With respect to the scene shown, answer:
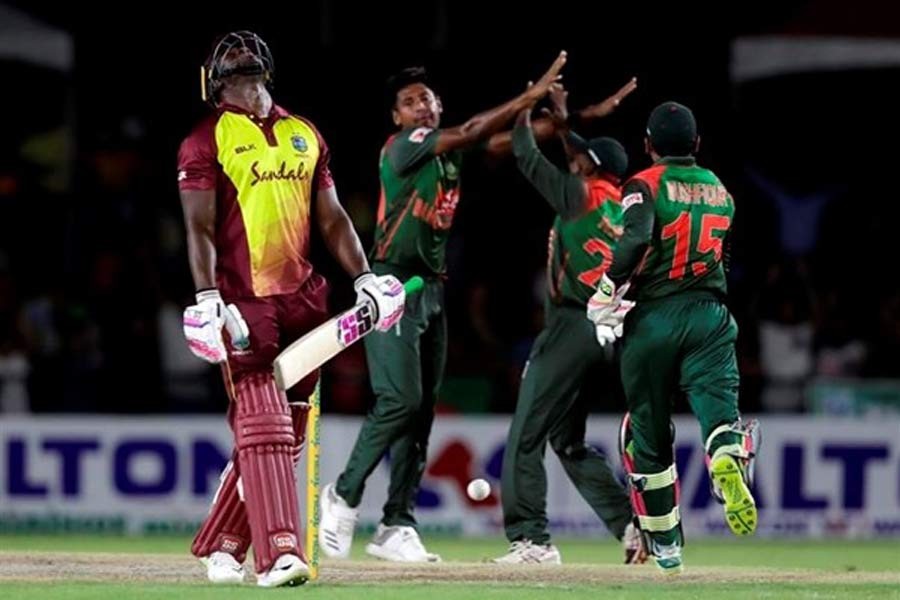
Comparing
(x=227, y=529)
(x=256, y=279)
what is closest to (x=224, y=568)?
(x=227, y=529)

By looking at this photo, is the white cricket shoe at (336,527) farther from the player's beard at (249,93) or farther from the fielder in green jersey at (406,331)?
the player's beard at (249,93)

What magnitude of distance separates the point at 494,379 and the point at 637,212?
A: 22.6 ft

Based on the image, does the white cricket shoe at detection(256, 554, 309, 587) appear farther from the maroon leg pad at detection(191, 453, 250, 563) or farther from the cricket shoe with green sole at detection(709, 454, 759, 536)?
the cricket shoe with green sole at detection(709, 454, 759, 536)

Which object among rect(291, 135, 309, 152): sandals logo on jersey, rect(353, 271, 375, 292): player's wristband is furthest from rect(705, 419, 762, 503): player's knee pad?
rect(291, 135, 309, 152): sandals logo on jersey

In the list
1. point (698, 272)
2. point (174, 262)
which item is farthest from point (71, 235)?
point (698, 272)

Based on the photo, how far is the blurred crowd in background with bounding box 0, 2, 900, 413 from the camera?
17.0m

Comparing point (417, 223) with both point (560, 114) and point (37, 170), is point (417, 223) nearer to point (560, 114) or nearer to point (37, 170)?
point (560, 114)

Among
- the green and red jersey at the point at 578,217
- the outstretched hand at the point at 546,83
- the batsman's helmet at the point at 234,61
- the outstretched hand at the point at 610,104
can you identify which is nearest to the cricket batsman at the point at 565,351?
the green and red jersey at the point at 578,217

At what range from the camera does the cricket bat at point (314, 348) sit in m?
A: 8.63

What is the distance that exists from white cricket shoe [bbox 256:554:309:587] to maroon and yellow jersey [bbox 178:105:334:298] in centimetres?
105

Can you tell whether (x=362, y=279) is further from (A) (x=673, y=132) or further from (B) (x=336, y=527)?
(B) (x=336, y=527)

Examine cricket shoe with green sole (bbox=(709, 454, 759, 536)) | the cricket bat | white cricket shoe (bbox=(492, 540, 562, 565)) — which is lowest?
white cricket shoe (bbox=(492, 540, 562, 565))

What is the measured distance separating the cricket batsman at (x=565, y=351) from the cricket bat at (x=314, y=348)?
241 centimetres

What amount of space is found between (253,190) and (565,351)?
8.97 ft
